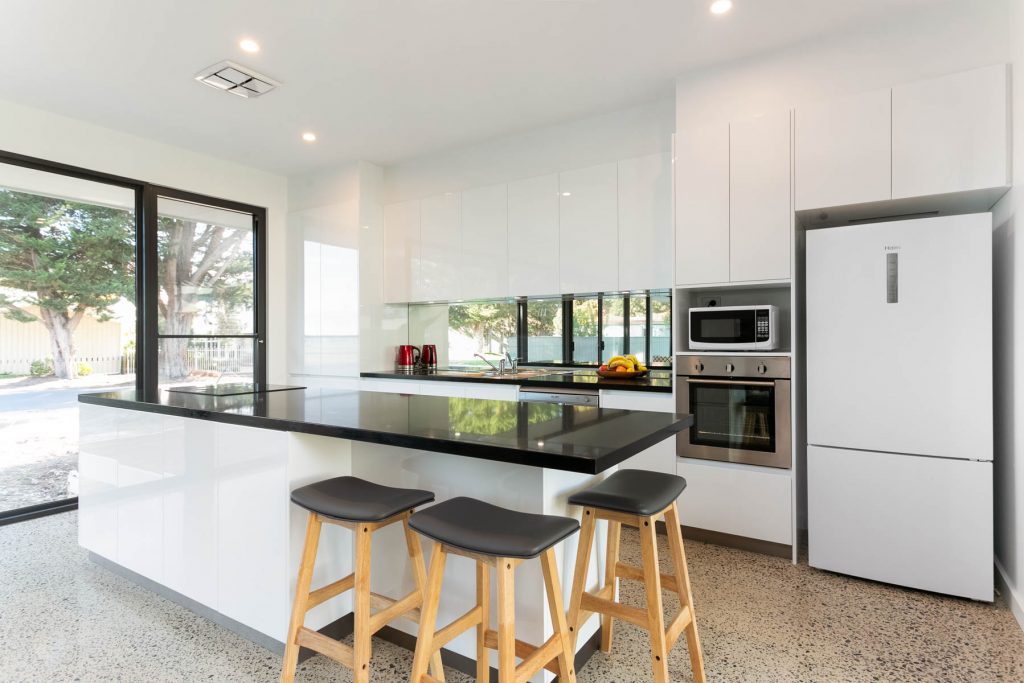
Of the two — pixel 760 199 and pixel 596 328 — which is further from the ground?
pixel 760 199

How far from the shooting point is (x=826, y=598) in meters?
2.37

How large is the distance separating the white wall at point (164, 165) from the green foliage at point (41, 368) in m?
1.34

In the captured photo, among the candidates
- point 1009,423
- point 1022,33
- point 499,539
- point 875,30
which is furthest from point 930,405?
point 499,539

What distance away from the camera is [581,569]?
1694 millimetres

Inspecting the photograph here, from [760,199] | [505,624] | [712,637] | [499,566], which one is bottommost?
[712,637]

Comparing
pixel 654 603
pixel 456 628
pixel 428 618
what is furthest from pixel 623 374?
pixel 428 618

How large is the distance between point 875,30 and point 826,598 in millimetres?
2684

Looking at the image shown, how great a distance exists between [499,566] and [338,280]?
3.83m

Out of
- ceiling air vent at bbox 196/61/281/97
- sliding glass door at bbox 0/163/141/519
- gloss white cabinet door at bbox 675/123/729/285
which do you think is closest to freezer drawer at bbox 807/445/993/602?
gloss white cabinet door at bbox 675/123/729/285

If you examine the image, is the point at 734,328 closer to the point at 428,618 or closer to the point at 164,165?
the point at 428,618

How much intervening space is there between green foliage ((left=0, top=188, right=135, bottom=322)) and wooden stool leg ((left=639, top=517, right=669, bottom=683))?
13.6 ft

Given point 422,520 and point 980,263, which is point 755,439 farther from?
point 422,520

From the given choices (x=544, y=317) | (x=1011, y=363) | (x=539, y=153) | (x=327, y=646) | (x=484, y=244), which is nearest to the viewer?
(x=327, y=646)

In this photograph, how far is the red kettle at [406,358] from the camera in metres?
4.79
